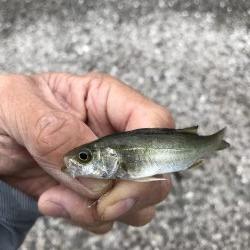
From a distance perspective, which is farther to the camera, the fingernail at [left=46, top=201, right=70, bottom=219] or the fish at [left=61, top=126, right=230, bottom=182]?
the fingernail at [left=46, top=201, right=70, bottom=219]

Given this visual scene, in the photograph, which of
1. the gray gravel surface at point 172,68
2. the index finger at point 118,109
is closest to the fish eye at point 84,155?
the index finger at point 118,109

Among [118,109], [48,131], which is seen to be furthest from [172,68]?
[48,131]

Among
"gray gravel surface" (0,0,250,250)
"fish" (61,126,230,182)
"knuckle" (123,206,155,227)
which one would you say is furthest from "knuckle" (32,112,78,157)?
"gray gravel surface" (0,0,250,250)

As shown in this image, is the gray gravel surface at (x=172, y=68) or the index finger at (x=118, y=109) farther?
the gray gravel surface at (x=172, y=68)

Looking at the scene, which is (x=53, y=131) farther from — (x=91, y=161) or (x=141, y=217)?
(x=141, y=217)

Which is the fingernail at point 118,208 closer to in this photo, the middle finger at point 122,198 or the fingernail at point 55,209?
the middle finger at point 122,198

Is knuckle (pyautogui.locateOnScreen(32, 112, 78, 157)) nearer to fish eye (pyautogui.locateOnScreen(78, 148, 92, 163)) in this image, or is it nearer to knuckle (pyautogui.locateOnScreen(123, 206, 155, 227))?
fish eye (pyautogui.locateOnScreen(78, 148, 92, 163))
